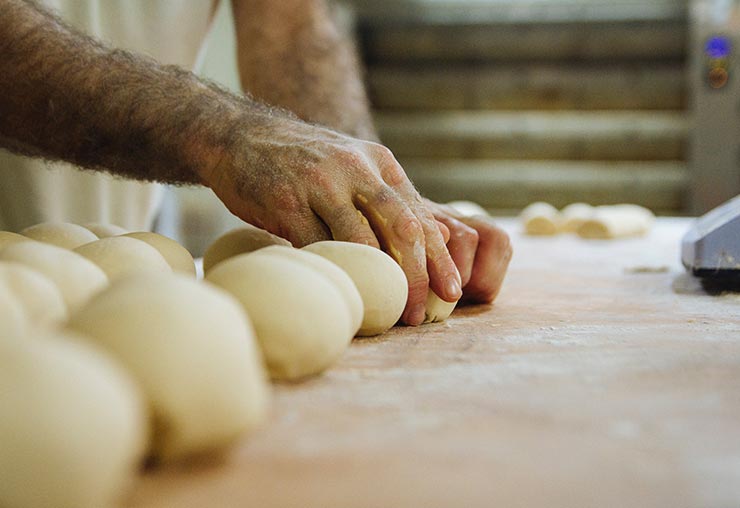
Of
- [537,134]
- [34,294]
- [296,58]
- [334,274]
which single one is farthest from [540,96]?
[34,294]

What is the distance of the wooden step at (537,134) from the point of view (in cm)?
512

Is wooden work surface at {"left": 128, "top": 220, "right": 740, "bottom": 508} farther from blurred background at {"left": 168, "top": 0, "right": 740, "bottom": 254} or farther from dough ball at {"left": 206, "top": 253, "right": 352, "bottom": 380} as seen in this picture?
blurred background at {"left": 168, "top": 0, "right": 740, "bottom": 254}

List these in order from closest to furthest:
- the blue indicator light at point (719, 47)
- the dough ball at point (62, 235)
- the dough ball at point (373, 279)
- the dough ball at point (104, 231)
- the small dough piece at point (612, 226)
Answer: the dough ball at point (373, 279), the dough ball at point (62, 235), the dough ball at point (104, 231), the small dough piece at point (612, 226), the blue indicator light at point (719, 47)

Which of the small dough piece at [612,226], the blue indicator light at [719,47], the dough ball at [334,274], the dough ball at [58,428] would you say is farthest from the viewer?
the blue indicator light at [719,47]

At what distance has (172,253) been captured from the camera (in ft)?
3.95

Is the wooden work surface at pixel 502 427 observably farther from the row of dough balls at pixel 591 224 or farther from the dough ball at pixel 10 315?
the row of dough balls at pixel 591 224

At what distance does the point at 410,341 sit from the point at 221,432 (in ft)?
1.65

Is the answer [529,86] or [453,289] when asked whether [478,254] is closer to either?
[453,289]

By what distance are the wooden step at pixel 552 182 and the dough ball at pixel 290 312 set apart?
14.4ft

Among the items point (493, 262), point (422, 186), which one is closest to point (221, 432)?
point (493, 262)

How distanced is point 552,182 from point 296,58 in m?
2.98

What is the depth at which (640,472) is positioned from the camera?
0.62 metres

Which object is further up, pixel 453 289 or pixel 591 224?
pixel 453 289

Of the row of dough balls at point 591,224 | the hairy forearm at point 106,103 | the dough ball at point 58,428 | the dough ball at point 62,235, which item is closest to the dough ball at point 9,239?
the dough ball at point 62,235
